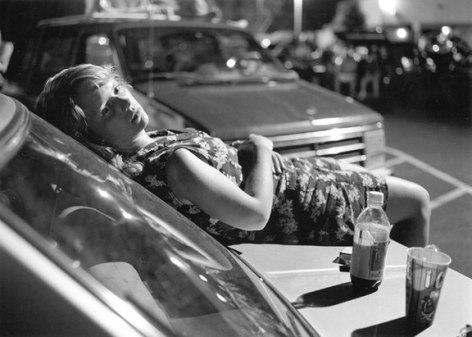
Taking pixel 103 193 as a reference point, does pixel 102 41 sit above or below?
above

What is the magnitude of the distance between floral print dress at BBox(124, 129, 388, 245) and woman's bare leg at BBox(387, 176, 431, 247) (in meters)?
0.05

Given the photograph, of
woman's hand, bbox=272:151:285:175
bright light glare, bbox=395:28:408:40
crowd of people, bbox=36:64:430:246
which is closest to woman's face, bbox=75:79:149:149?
crowd of people, bbox=36:64:430:246

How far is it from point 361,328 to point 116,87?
1298 millimetres

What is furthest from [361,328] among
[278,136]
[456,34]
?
[456,34]

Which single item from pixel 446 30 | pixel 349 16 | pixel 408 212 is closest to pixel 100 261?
pixel 408 212

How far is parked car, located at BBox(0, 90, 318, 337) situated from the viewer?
854mm

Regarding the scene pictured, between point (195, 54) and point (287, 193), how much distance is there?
260cm

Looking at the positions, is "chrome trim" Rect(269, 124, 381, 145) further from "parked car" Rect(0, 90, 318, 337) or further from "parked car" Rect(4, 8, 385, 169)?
"parked car" Rect(0, 90, 318, 337)

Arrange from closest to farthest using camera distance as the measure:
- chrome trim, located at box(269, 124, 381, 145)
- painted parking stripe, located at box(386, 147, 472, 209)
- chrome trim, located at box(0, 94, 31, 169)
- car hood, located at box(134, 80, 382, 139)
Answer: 1. chrome trim, located at box(0, 94, 31, 169)
2. car hood, located at box(134, 80, 382, 139)
3. chrome trim, located at box(269, 124, 381, 145)
4. painted parking stripe, located at box(386, 147, 472, 209)

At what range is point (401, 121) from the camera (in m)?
10.0

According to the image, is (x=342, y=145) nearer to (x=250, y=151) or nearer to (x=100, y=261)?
(x=250, y=151)

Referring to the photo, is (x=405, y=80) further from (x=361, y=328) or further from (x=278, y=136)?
(x=361, y=328)

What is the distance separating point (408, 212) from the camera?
240 centimetres

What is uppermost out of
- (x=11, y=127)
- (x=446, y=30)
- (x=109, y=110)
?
(x=11, y=127)
